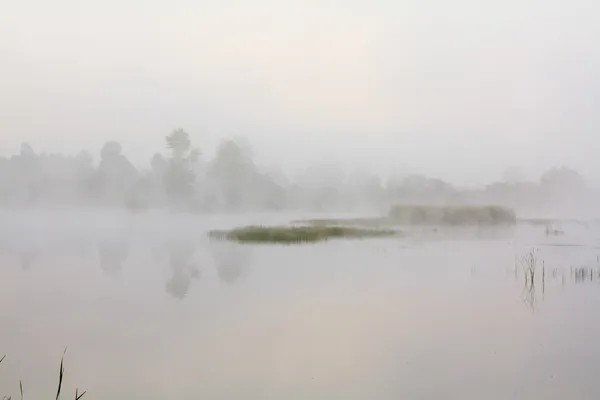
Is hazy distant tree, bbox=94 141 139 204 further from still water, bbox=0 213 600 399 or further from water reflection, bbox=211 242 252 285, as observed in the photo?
water reflection, bbox=211 242 252 285

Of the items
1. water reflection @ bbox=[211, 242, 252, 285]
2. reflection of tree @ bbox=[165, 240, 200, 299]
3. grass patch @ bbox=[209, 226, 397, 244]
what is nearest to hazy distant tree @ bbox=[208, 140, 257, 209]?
grass patch @ bbox=[209, 226, 397, 244]

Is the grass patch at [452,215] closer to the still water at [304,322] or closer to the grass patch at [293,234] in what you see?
the grass patch at [293,234]

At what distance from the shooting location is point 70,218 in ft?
40.9

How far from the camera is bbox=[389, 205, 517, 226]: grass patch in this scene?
11070mm

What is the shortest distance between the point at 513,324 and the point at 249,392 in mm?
2705

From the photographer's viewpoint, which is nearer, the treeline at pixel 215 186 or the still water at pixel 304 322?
the still water at pixel 304 322

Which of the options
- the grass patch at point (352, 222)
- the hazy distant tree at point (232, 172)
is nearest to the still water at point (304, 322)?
the grass patch at point (352, 222)

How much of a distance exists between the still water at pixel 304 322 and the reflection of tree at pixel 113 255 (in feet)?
0.13

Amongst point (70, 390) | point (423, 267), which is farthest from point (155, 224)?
point (70, 390)

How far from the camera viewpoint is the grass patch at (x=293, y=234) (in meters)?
9.70

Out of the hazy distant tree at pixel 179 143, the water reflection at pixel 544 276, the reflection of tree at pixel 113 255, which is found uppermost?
the hazy distant tree at pixel 179 143

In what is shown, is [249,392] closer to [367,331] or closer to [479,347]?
[367,331]

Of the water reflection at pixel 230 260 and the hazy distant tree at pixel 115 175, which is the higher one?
the hazy distant tree at pixel 115 175

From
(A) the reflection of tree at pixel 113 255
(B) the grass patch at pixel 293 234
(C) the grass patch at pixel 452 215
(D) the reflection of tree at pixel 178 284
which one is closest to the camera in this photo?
(D) the reflection of tree at pixel 178 284
